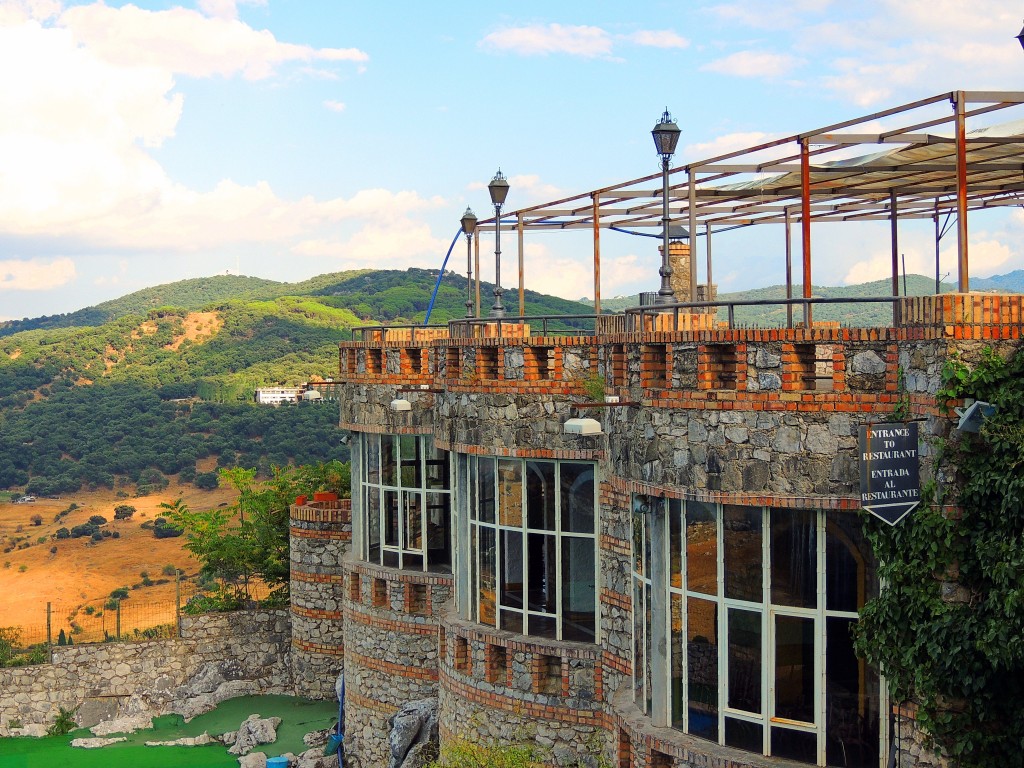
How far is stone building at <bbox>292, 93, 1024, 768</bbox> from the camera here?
31.0 ft

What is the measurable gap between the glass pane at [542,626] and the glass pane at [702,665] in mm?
3186

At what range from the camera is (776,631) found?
9.74 m

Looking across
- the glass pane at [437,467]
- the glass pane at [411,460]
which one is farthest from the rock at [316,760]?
the glass pane at [437,467]

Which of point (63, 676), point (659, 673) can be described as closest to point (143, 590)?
point (63, 676)

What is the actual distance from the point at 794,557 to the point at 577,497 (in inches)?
152

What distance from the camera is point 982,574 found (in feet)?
28.8

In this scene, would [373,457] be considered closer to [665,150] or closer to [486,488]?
[486,488]

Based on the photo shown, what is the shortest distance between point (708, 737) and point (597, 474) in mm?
3359

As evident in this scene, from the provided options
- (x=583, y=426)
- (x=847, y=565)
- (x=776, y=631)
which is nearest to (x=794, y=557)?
(x=847, y=565)

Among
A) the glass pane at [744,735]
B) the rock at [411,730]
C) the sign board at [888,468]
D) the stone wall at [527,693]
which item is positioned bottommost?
the rock at [411,730]

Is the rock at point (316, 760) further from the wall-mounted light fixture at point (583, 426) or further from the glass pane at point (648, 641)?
the wall-mounted light fixture at point (583, 426)

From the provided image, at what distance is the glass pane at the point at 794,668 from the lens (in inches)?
380

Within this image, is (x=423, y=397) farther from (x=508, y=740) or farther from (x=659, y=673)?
(x=659, y=673)

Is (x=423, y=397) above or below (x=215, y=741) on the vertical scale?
above
